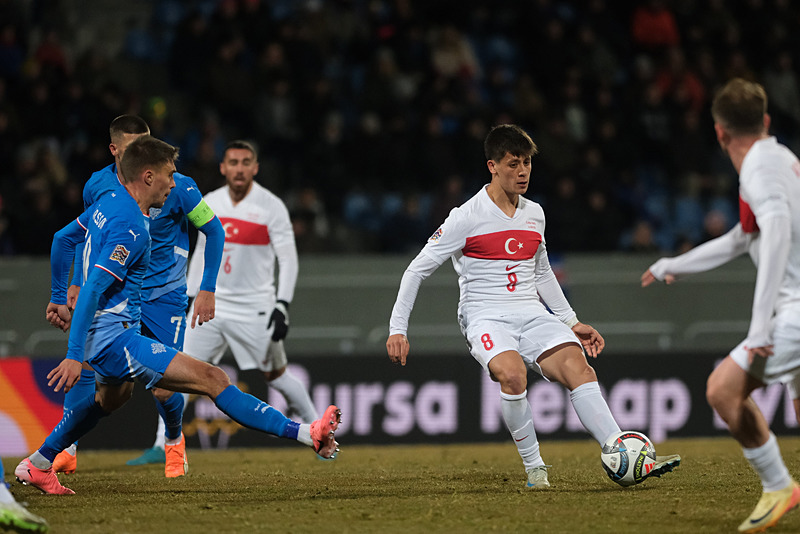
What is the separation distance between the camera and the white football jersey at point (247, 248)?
8.89 meters

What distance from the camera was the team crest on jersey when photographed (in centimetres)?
589

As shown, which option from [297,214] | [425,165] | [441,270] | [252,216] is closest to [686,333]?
[441,270]

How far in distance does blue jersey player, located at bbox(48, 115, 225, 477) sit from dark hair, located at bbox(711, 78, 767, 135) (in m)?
3.54

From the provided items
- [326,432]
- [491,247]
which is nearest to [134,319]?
[326,432]

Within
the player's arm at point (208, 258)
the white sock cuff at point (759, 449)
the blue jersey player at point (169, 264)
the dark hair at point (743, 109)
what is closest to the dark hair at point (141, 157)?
the blue jersey player at point (169, 264)

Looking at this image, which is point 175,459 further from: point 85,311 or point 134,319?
point 85,311

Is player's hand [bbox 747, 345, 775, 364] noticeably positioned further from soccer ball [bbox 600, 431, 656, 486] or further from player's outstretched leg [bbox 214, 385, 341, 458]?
player's outstretched leg [bbox 214, 385, 341, 458]

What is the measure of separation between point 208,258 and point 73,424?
4.55ft

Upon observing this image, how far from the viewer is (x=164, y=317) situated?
7391mm

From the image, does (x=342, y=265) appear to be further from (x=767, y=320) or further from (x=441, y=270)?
(x=767, y=320)

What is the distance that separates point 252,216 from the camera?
29.2ft

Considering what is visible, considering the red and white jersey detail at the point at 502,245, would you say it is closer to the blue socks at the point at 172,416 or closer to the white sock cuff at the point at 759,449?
the white sock cuff at the point at 759,449

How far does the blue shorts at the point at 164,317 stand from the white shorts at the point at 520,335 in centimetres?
221

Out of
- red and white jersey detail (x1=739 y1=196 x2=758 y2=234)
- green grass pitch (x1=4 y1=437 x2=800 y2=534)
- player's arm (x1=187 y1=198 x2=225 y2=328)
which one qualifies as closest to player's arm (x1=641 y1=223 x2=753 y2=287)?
red and white jersey detail (x1=739 y1=196 x2=758 y2=234)
